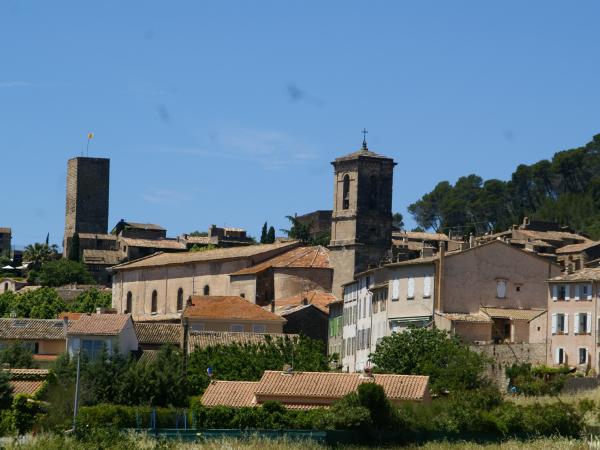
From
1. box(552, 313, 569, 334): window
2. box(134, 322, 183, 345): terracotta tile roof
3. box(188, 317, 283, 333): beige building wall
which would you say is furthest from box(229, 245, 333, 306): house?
box(552, 313, 569, 334): window

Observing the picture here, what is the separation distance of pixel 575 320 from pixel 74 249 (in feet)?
301

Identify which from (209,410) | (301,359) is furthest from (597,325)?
(209,410)

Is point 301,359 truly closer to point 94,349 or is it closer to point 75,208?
point 94,349

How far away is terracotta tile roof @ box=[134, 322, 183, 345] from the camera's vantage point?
80750 millimetres

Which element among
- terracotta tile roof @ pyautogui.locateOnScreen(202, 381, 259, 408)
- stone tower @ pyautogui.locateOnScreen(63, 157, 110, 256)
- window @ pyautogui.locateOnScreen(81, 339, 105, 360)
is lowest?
terracotta tile roof @ pyautogui.locateOnScreen(202, 381, 259, 408)

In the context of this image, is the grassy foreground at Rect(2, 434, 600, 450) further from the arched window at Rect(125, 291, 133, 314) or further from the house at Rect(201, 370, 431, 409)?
the arched window at Rect(125, 291, 133, 314)

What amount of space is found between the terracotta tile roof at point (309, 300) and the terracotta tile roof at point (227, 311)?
390 cm

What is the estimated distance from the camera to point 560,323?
68938 millimetres

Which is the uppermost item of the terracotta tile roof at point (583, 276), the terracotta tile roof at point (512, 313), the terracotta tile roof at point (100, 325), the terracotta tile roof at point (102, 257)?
the terracotta tile roof at point (102, 257)

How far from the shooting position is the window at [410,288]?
7550 cm

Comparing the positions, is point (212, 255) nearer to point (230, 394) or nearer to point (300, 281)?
point (300, 281)

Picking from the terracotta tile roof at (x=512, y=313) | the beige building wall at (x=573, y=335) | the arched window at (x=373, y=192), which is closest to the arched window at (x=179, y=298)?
the arched window at (x=373, y=192)

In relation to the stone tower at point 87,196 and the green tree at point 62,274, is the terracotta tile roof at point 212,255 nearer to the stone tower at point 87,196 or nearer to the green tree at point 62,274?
the green tree at point 62,274

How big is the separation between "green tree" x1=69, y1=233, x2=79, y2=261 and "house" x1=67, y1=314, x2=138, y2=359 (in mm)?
74043
